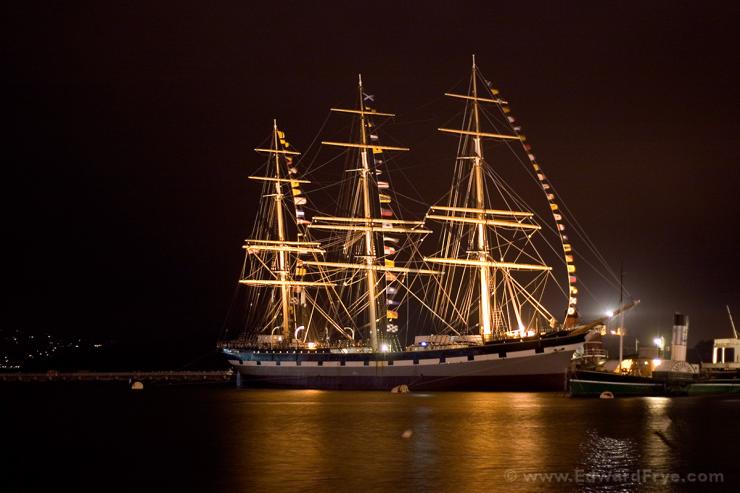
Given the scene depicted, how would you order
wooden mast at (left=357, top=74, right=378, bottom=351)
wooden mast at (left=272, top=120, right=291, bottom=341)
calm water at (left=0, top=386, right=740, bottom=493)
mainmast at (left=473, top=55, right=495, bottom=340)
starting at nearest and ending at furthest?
calm water at (left=0, top=386, right=740, bottom=493), mainmast at (left=473, top=55, right=495, bottom=340), wooden mast at (left=357, top=74, right=378, bottom=351), wooden mast at (left=272, top=120, right=291, bottom=341)

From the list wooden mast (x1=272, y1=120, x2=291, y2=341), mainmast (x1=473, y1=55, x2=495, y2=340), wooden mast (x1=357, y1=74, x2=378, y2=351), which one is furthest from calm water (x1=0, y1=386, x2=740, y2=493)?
wooden mast (x1=272, y1=120, x2=291, y2=341)

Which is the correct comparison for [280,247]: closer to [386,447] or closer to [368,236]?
[368,236]

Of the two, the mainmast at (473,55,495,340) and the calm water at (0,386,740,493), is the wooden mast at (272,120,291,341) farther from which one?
the calm water at (0,386,740,493)

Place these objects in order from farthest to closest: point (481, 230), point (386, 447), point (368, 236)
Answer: point (368, 236), point (481, 230), point (386, 447)

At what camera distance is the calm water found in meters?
34.4

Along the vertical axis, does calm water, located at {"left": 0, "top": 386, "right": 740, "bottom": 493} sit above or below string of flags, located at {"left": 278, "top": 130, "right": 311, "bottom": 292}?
below

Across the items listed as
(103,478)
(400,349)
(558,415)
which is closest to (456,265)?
(400,349)

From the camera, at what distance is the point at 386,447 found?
43.2 meters

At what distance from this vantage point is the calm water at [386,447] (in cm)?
3438

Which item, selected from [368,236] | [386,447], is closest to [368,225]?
[368,236]

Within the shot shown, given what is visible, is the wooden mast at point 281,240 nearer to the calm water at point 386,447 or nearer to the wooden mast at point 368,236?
the wooden mast at point 368,236

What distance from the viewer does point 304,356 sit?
10106 centimetres

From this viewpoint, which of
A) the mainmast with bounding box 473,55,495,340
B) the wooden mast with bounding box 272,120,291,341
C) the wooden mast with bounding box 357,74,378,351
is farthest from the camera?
the wooden mast with bounding box 272,120,291,341

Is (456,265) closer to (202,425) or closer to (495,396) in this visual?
(495,396)
